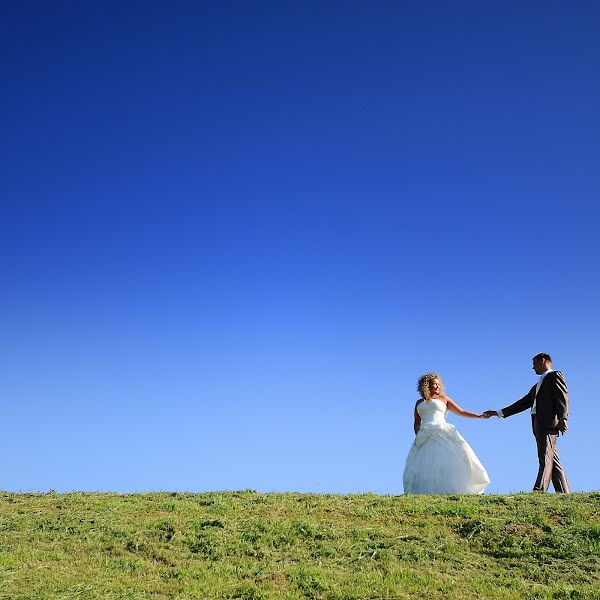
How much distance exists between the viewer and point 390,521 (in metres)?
14.3

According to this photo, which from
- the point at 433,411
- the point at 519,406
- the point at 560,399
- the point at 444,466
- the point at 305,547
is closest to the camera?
the point at 305,547

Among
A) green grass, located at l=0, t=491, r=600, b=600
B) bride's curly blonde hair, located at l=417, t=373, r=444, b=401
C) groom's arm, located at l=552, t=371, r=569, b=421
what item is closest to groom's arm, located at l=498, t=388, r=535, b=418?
groom's arm, located at l=552, t=371, r=569, b=421

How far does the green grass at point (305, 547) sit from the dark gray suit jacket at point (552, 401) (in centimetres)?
286

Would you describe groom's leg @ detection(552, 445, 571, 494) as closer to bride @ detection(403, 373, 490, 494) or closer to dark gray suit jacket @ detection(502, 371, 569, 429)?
dark gray suit jacket @ detection(502, 371, 569, 429)

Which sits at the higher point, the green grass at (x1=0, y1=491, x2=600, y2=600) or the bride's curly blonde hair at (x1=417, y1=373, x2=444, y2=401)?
the bride's curly blonde hair at (x1=417, y1=373, x2=444, y2=401)

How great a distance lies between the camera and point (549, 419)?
18.7m

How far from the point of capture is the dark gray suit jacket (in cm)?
1861

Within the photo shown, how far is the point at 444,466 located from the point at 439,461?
18cm

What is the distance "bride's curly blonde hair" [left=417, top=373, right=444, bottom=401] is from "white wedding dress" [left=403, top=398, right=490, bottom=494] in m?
0.77

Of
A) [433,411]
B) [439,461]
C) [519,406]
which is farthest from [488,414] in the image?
[439,461]

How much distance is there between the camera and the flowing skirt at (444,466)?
18125 millimetres

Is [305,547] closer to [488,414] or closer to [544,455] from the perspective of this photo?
[544,455]

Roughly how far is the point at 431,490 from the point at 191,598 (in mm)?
9082

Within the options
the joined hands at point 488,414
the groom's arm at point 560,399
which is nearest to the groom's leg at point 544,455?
the groom's arm at point 560,399
